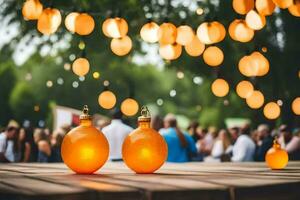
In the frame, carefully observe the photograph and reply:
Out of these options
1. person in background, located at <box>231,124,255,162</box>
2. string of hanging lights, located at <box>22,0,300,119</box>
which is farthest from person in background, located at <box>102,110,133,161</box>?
person in background, located at <box>231,124,255,162</box>

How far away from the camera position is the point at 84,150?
4.97 metres

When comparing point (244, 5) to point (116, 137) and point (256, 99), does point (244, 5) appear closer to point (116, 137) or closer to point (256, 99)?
point (116, 137)

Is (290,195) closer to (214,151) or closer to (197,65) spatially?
(214,151)

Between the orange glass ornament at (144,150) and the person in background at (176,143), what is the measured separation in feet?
15.6

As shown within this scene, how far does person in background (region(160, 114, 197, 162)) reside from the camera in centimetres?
990

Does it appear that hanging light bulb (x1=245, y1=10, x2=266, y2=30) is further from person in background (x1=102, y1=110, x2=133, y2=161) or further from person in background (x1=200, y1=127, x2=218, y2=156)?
person in background (x1=200, y1=127, x2=218, y2=156)

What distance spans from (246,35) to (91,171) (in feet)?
16.8

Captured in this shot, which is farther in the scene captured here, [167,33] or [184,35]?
[184,35]

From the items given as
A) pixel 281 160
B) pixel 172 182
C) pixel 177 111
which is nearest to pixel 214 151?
pixel 281 160

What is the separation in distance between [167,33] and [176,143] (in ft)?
5.59

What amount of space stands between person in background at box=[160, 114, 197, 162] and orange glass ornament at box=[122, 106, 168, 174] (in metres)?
4.76

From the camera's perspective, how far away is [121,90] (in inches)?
2135

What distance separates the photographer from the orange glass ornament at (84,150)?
4941 millimetres

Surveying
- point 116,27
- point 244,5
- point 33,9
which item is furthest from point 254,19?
point 33,9
